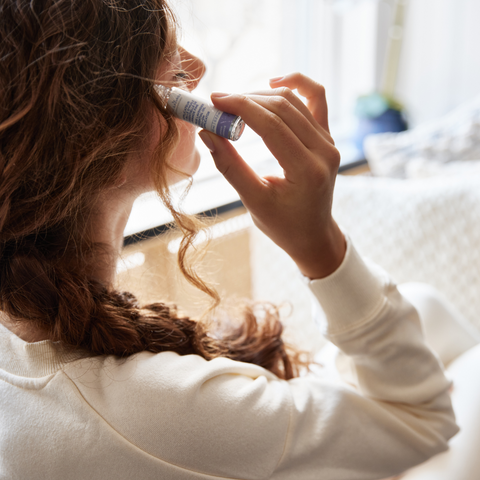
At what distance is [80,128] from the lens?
0.46m

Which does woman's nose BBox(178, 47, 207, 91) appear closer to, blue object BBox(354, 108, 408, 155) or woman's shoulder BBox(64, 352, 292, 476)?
woman's shoulder BBox(64, 352, 292, 476)

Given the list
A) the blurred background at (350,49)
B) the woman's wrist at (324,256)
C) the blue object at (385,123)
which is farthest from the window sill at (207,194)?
the woman's wrist at (324,256)

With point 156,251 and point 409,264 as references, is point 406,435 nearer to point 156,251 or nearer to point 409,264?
point 409,264

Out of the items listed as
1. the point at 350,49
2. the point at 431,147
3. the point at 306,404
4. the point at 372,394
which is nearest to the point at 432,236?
the point at 431,147

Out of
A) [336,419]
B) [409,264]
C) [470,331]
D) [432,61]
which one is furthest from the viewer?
[432,61]

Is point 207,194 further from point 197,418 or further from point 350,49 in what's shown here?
point 350,49

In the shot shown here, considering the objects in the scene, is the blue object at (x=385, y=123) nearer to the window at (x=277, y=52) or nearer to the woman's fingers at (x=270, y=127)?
the window at (x=277, y=52)

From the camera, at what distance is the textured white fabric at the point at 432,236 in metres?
1.09

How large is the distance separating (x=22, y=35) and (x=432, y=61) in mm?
2261

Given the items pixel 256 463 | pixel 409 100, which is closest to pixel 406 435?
pixel 256 463

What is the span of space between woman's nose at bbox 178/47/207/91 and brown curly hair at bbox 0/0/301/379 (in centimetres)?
6

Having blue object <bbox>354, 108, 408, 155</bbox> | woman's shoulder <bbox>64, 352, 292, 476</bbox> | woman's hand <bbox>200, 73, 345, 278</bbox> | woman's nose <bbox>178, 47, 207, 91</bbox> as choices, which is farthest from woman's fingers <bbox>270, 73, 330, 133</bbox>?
blue object <bbox>354, 108, 408, 155</bbox>

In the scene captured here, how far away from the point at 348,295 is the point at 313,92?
261 mm

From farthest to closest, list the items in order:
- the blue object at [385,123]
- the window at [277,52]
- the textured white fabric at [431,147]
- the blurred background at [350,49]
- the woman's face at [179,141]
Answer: the blue object at [385,123] → the blurred background at [350,49] → the window at [277,52] → the textured white fabric at [431,147] → the woman's face at [179,141]
